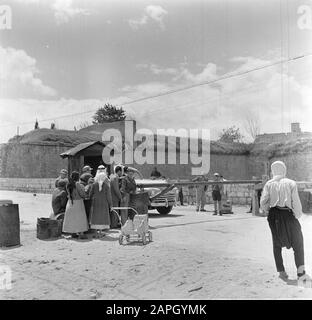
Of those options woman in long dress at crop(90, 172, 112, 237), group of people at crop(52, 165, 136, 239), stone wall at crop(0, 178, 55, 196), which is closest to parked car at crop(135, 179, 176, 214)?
group of people at crop(52, 165, 136, 239)

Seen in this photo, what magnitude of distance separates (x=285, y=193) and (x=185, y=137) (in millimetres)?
31671

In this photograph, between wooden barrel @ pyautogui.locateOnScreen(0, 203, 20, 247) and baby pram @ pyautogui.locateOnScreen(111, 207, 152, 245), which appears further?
wooden barrel @ pyautogui.locateOnScreen(0, 203, 20, 247)

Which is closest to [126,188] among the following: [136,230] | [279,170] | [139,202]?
[139,202]

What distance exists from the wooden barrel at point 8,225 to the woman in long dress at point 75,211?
3.67 ft

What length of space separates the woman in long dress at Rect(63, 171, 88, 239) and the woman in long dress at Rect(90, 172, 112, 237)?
0.21 m

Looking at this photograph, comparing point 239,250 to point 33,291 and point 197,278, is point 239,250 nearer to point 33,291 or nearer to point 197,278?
point 197,278

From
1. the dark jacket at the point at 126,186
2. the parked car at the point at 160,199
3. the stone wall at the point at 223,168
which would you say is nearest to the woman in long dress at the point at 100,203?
the dark jacket at the point at 126,186

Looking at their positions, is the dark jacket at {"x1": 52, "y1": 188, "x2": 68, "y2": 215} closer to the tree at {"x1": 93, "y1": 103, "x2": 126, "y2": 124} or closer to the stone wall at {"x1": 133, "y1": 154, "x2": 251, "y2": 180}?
the stone wall at {"x1": 133, "y1": 154, "x2": 251, "y2": 180}

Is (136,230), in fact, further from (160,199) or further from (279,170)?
(160,199)

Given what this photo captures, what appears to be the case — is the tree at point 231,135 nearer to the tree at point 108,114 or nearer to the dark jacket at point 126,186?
the tree at point 108,114

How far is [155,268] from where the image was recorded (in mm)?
6422

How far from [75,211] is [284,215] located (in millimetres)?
5126

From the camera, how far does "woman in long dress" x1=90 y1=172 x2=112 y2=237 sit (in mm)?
9328

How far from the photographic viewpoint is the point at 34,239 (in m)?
9.23
